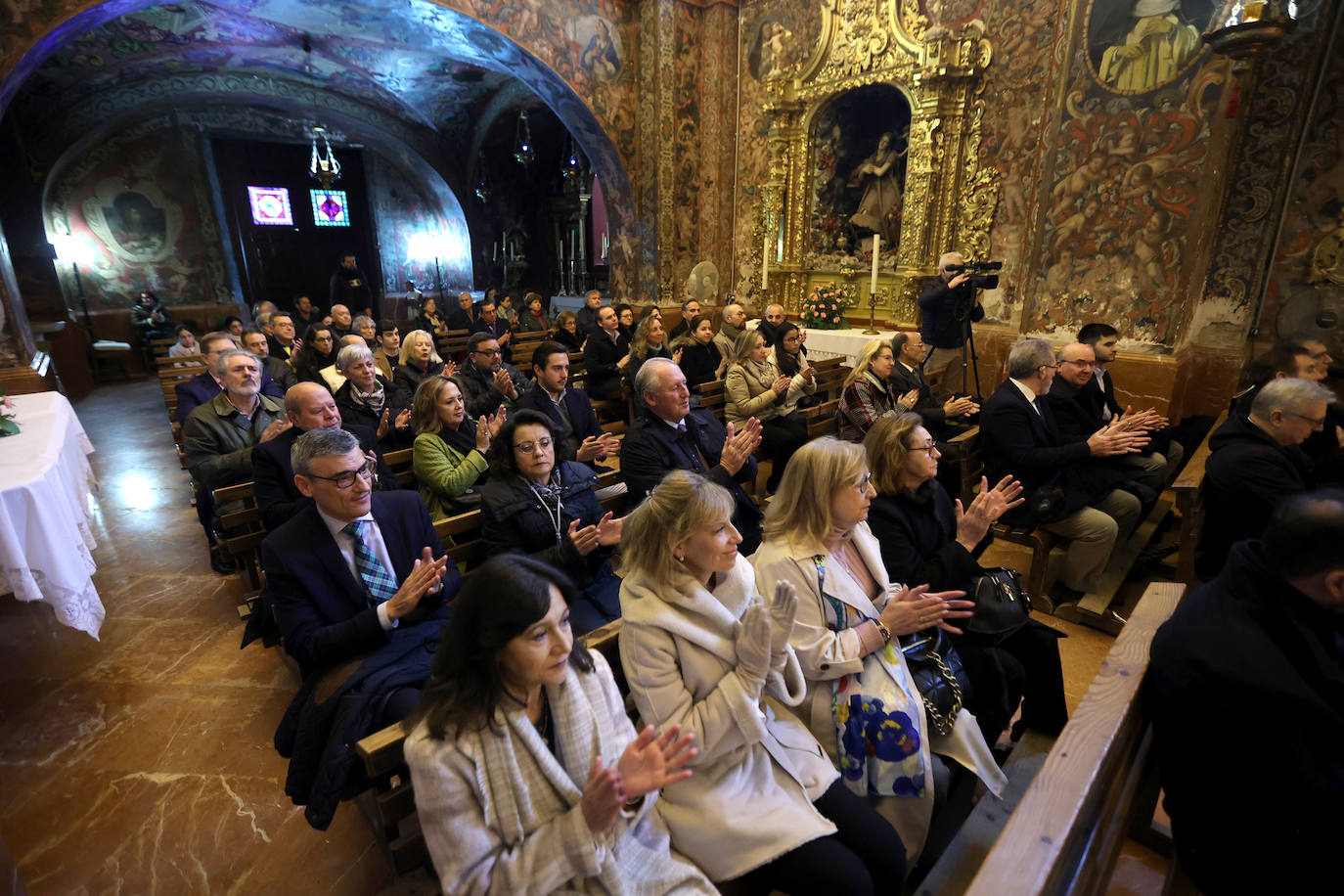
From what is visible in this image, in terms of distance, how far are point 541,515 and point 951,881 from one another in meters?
1.74

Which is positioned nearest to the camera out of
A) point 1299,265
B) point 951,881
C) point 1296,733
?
point 1296,733

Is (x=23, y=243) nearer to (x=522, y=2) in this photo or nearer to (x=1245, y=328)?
(x=522, y=2)

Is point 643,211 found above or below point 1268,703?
above

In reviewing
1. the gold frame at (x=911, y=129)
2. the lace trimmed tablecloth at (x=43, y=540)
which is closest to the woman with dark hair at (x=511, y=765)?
the lace trimmed tablecloth at (x=43, y=540)

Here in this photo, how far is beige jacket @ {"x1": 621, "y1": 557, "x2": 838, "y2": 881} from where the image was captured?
1.50 metres

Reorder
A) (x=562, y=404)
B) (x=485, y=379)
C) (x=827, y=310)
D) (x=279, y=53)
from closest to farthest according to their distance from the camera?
(x=562, y=404) → (x=485, y=379) → (x=827, y=310) → (x=279, y=53)

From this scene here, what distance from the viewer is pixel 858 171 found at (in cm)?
777

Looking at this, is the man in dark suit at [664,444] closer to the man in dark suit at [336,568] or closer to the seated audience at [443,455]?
the seated audience at [443,455]

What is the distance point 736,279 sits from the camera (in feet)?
28.9

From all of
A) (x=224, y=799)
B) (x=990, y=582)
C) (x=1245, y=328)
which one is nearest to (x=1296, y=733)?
(x=990, y=582)

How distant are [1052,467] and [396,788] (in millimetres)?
3327

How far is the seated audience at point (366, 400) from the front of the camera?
12.7 feet

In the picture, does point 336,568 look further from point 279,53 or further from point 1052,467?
point 279,53

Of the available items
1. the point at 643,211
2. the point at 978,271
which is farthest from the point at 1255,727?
the point at 643,211
